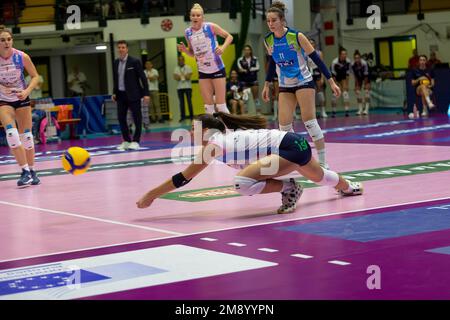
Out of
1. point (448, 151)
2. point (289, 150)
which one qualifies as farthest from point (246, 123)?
point (448, 151)

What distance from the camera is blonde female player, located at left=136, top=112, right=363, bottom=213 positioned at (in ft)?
26.3

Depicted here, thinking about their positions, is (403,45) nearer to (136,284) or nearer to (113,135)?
(113,135)

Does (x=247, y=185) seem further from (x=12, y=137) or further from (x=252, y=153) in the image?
(x=12, y=137)

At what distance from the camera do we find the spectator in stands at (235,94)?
2603 cm

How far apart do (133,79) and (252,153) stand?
1010 centimetres

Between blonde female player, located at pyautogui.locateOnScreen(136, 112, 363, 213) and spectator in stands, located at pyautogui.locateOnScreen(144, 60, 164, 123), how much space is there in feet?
65.3

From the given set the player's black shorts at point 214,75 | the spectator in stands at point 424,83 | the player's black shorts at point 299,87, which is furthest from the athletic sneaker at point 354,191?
the spectator in stands at point 424,83

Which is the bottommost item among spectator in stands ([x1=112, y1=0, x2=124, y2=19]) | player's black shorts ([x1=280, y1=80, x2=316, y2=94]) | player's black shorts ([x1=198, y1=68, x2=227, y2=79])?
player's black shorts ([x1=280, y1=80, x2=316, y2=94])

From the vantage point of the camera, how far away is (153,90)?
2889cm

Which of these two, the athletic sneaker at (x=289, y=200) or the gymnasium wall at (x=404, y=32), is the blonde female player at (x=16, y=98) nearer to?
the athletic sneaker at (x=289, y=200)

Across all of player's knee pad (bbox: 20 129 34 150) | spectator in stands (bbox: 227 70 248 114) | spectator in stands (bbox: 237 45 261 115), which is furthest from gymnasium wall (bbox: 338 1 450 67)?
player's knee pad (bbox: 20 129 34 150)

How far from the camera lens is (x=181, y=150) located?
16.6 metres

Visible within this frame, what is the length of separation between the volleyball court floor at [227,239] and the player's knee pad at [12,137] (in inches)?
24.5

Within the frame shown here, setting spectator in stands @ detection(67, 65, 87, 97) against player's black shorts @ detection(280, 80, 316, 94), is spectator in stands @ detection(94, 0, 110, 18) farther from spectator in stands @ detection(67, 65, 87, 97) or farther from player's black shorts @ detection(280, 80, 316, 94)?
player's black shorts @ detection(280, 80, 316, 94)
